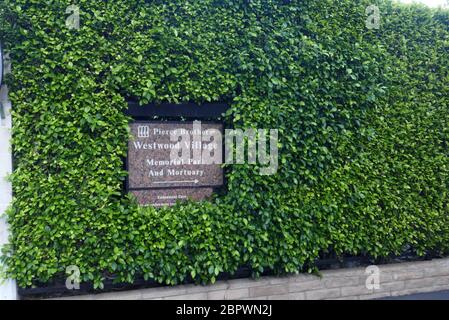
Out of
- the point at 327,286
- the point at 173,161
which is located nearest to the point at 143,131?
the point at 173,161

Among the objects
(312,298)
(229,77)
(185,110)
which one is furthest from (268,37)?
(312,298)

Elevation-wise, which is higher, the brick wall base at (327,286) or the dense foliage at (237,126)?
the dense foliage at (237,126)

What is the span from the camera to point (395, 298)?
16.9ft

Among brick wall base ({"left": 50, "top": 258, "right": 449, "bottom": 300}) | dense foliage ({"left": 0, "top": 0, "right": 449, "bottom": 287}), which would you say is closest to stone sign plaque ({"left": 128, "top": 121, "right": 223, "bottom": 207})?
dense foliage ({"left": 0, "top": 0, "right": 449, "bottom": 287})

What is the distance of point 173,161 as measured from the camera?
446 cm

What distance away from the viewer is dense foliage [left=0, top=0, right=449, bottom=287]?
3.95 meters

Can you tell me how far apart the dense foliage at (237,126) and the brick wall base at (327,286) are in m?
0.17

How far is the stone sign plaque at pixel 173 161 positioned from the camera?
4340mm

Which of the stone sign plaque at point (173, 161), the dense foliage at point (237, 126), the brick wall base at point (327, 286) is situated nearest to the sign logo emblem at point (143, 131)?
the stone sign plaque at point (173, 161)

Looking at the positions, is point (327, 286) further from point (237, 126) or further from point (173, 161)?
point (173, 161)

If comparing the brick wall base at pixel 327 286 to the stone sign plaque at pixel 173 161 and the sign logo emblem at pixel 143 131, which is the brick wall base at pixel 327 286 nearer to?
the stone sign plaque at pixel 173 161

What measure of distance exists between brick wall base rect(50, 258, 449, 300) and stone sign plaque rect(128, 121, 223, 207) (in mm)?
959

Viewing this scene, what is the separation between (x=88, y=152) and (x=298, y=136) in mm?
2297

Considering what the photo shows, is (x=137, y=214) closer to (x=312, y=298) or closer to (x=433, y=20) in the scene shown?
(x=312, y=298)
